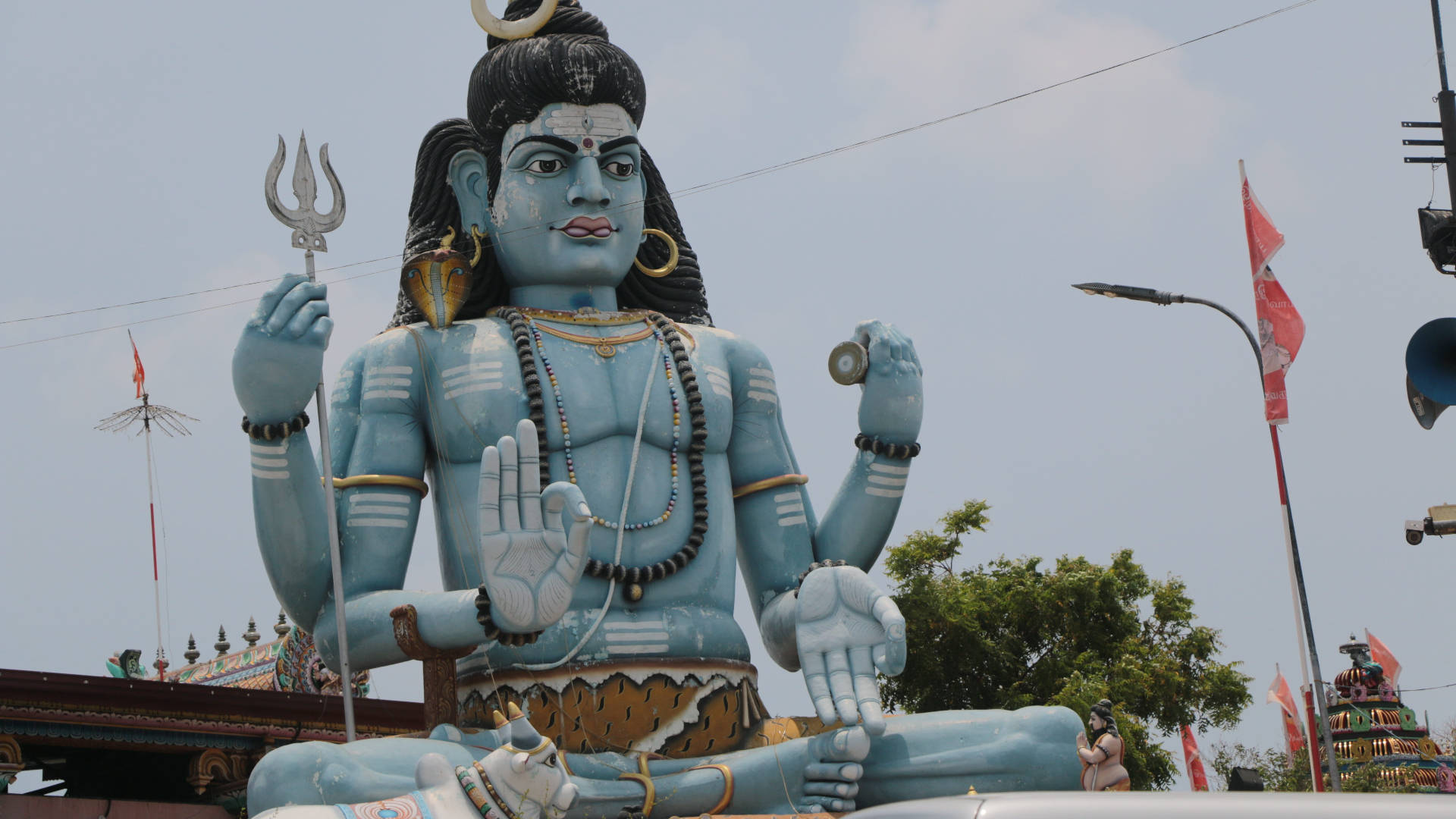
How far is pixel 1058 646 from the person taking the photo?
1562 centimetres

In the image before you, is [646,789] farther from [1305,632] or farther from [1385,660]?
[1385,660]

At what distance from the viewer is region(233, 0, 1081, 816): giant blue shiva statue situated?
7199 mm

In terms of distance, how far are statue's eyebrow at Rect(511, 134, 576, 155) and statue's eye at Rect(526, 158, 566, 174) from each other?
2.7 inches

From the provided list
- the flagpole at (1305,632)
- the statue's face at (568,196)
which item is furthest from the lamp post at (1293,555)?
the statue's face at (568,196)

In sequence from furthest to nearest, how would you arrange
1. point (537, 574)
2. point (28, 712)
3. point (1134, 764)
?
point (1134, 764), point (28, 712), point (537, 574)

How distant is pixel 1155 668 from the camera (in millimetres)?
15672

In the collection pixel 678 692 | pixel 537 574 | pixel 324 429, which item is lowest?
pixel 678 692

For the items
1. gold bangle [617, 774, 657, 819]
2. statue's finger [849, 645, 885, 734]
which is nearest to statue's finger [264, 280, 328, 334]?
gold bangle [617, 774, 657, 819]

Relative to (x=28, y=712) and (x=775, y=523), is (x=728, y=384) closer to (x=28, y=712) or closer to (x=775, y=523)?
(x=775, y=523)

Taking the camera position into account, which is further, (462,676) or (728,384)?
(728,384)

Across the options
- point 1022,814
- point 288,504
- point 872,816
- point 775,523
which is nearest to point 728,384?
point 775,523

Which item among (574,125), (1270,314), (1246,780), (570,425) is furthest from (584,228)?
(1270,314)

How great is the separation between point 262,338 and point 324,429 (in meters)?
0.52

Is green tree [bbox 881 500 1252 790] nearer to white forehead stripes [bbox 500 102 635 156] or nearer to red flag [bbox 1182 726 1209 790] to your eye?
red flag [bbox 1182 726 1209 790]
